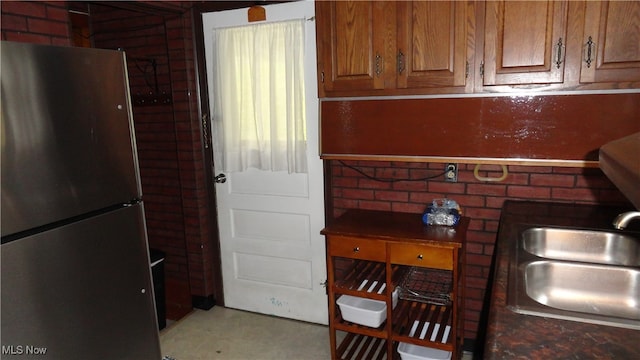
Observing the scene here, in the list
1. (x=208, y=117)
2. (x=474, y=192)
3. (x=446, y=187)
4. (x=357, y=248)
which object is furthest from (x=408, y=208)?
(x=208, y=117)

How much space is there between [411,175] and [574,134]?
2.84ft

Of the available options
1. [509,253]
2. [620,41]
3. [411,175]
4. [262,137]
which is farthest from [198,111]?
[620,41]

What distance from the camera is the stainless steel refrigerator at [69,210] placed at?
134 centimetres

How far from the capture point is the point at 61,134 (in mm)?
1460

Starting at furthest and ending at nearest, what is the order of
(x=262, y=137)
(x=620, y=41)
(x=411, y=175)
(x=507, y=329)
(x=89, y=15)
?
(x=89, y=15) < (x=262, y=137) < (x=411, y=175) < (x=620, y=41) < (x=507, y=329)

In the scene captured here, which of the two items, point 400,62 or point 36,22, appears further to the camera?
point 400,62

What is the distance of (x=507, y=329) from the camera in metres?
1.04

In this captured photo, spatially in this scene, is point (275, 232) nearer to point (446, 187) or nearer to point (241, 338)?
point (241, 338)

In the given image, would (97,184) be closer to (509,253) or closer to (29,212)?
(29,212)

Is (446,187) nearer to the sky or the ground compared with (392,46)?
nearer to the ground

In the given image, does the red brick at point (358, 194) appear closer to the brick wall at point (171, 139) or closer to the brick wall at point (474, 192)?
the brick wall at point (474, 192)

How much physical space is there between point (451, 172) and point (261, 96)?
1.20 metres

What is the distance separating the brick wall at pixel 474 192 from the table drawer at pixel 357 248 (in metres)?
0.48

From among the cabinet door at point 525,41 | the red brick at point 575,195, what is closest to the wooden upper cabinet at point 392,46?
the cabinet door at point 525,41
